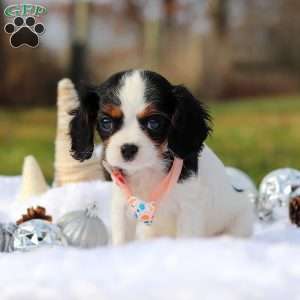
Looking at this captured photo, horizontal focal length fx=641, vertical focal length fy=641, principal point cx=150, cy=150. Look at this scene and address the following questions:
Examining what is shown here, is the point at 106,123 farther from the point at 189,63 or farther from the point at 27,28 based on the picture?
the point at 189,63

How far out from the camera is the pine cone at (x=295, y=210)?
307 centimetres

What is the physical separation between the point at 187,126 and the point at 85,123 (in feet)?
1.20

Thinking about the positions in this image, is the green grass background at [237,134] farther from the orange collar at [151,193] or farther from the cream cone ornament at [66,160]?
the orange collar at [151,193]

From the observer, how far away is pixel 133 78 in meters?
2.07

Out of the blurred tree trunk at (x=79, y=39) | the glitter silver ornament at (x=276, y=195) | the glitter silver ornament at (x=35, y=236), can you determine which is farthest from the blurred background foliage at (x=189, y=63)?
the glitter silver ornament at (x=35, y=236)

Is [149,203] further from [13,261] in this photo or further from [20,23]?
[20,23]

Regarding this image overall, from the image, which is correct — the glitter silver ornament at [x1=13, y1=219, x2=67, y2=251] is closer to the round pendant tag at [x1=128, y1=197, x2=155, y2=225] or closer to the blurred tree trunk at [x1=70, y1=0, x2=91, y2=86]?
the round pendant tag at [x1=128, y1=197, x2=155, y2=225]

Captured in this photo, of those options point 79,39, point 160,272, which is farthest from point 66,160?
point 79,39

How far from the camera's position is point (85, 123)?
2238 millimetres

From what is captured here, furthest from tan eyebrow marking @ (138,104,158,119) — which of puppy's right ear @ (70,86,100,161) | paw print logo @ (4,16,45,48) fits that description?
paw print logo @ (4,16,45,48)

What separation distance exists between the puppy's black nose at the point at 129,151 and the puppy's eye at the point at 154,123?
9cm

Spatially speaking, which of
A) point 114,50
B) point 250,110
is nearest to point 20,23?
point 114,50

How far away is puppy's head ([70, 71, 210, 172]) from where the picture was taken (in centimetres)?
202

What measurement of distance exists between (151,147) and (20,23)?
100 cm
